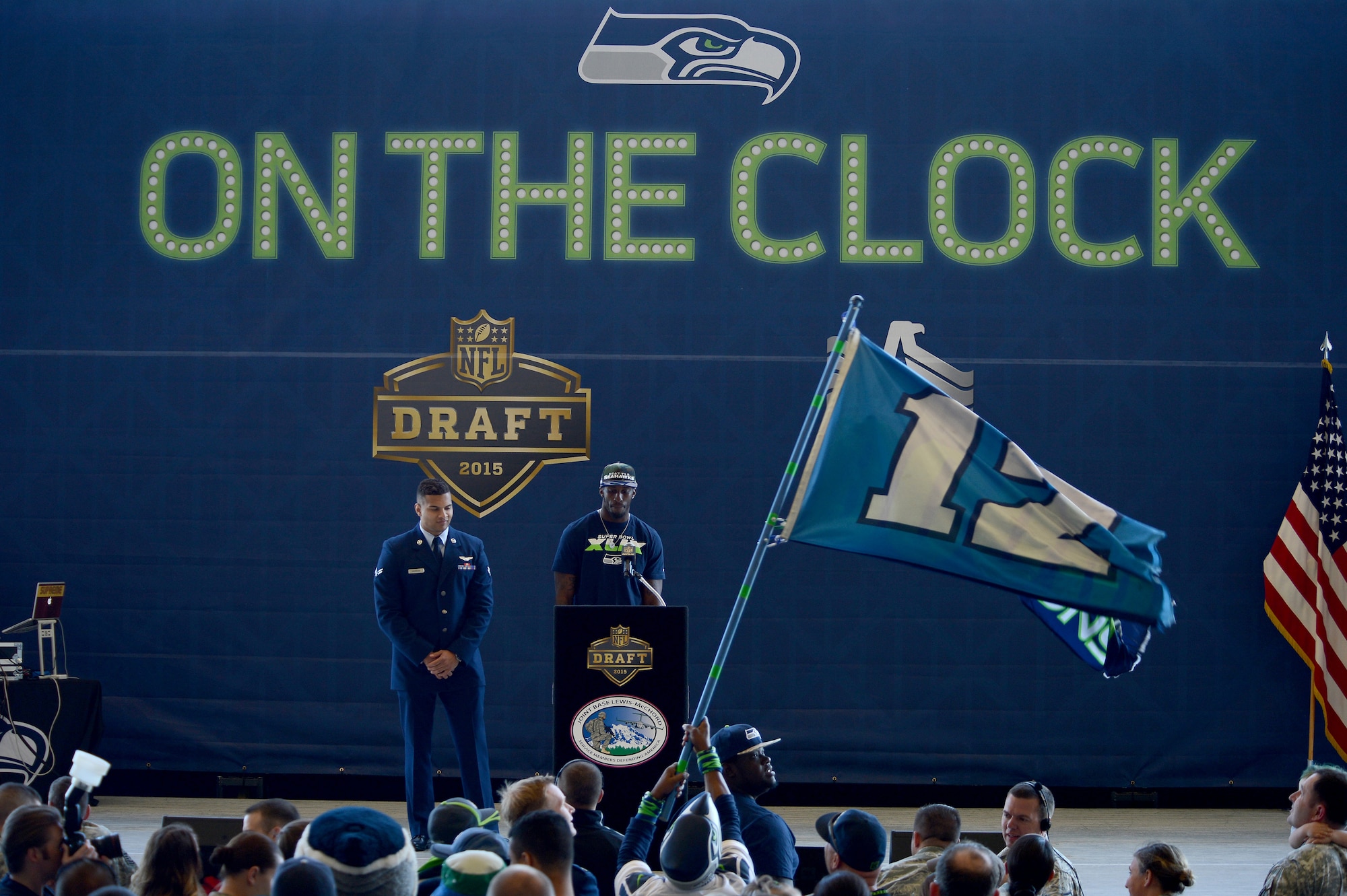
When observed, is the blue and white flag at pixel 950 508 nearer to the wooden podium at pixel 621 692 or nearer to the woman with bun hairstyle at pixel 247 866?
the wooden podium at pixel 621 692

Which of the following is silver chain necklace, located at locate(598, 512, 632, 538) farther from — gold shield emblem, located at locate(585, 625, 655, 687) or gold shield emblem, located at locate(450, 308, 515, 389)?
gold shield emblem, located at locate(450, 308, 515, 389)

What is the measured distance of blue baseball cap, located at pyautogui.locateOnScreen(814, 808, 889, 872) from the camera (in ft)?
11.2

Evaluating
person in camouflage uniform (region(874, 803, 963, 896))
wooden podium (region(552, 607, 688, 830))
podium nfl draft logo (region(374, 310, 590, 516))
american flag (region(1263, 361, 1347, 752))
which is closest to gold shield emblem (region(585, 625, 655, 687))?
wooden podium (region(552, 607, 688, 830))

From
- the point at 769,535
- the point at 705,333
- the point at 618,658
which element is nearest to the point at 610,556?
the point at 618,658

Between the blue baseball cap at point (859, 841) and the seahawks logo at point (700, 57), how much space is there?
515 cm

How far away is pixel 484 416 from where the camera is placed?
7.61m

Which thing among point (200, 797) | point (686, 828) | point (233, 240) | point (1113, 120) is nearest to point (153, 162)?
point (233, 240)

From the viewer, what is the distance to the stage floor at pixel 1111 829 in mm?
6191

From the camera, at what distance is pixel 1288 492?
25.0 feet

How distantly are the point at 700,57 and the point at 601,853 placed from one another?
514 centimetres

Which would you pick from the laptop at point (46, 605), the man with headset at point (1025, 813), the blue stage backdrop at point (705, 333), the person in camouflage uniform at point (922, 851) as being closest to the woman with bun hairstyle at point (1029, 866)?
the person in camouflage uniform at point (922, 851)

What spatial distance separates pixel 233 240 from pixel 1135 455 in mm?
5319

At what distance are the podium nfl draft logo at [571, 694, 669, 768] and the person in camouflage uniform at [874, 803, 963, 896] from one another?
160cm

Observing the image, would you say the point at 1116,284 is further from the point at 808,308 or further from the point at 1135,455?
the point at 808,308
